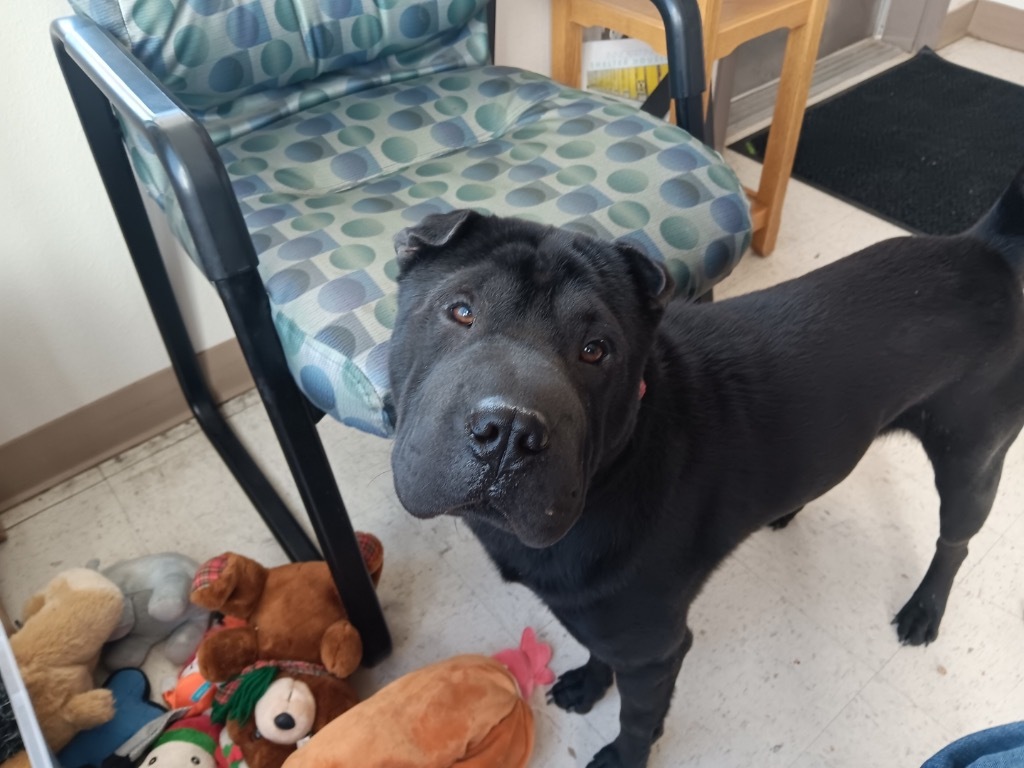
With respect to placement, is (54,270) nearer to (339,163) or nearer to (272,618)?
(339,163)

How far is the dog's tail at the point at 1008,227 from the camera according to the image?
953 mm

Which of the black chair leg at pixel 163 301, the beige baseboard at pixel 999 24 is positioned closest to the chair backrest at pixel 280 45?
the black chair leg at pixel 163 301

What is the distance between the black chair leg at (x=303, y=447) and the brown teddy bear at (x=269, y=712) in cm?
12

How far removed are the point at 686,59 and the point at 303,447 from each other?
0.80 meters

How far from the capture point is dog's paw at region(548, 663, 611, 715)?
1219mm

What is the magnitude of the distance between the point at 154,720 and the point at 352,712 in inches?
13.2

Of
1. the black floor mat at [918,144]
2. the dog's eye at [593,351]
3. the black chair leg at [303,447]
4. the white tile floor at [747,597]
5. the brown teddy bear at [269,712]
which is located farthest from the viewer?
the black floor mat at [918,144]

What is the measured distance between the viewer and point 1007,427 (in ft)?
3.47

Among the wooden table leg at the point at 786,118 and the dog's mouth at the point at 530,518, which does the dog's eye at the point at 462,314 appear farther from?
the wooden table leg at the point at 786,118

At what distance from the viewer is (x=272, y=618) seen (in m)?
1.20

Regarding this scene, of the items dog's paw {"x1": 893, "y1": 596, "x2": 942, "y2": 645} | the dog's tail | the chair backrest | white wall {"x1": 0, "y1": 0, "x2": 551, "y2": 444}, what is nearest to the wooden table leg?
white wall {"x1": 0, "y1": 0, "x2": 551, "y2": 444}

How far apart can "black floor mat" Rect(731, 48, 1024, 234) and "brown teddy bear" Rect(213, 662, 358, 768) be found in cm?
196

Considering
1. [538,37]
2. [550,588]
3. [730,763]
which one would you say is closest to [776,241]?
[538,37]

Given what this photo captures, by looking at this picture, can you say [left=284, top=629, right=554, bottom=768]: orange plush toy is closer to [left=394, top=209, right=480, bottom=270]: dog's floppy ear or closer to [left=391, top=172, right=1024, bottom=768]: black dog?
[left=391, top=172, right=1024, bottom=768]: black dog
